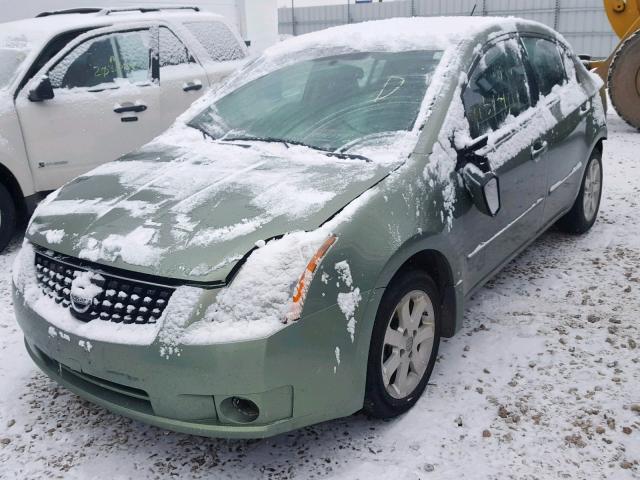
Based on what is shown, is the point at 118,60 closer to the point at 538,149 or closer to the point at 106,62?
the point at 106,62

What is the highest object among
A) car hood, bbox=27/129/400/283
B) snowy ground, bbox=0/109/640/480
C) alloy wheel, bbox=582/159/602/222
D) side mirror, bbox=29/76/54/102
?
side mirror, bbox=29/76/54/102

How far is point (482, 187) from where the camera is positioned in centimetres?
297

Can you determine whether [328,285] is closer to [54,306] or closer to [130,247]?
[130,247]

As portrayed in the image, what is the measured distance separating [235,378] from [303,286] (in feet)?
1.27

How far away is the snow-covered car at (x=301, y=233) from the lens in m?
2.21

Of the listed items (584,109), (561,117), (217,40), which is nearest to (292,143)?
(561,117)

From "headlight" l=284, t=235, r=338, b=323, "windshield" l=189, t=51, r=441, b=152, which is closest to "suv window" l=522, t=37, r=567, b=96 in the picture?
"windshield" l=189, t=51, r=441, b=152

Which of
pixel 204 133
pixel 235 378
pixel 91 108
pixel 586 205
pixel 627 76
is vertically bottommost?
pixel 586 205

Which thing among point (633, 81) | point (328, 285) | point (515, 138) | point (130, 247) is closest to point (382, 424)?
point (328, 285)

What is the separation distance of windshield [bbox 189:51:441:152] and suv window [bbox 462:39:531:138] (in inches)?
9.5

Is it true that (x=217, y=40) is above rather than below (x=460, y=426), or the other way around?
above

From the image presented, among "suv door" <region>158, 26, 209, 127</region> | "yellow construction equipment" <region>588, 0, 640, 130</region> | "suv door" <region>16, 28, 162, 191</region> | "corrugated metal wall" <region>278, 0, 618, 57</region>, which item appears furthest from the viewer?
"corrugated metal wall" <region>278, 0, 618, 57</region>

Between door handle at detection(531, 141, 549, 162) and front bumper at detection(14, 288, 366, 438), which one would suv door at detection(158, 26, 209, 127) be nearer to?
door handle at detection(531, 141, 549, 162)

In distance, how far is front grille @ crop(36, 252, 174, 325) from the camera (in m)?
2.27
